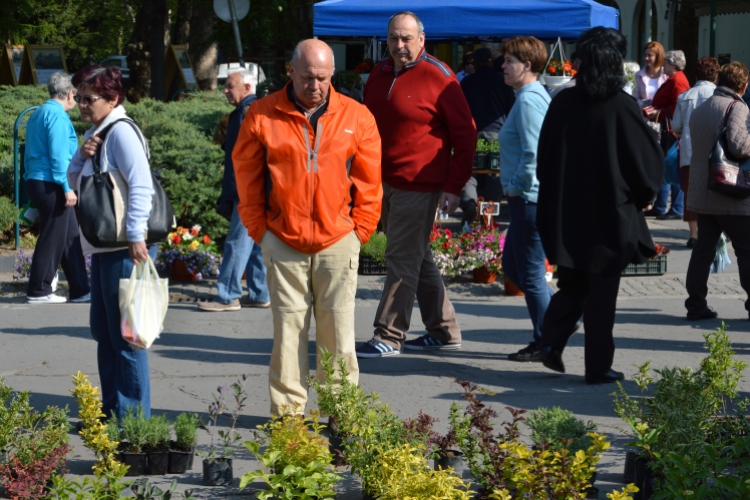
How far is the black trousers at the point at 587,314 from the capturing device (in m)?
6.25

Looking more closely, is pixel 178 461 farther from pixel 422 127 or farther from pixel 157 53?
pixel 157 53

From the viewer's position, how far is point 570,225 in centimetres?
621

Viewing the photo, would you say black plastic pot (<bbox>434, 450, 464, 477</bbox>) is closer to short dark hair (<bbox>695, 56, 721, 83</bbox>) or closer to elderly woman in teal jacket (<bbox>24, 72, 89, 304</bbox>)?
elderly woman in teal jacket (<bbox>24, 72, 89, 304</bbox>)

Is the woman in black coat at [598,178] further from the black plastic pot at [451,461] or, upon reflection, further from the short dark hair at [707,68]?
the short dark hair at [707,68]

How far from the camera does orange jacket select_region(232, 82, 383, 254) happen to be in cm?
516

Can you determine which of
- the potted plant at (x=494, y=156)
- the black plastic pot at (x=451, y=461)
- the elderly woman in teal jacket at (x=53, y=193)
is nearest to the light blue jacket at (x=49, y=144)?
the elderly woman in teal jacket at (x=53, y=193)

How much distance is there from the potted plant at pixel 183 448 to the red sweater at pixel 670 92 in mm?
9538

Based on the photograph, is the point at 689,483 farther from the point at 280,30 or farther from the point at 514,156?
the point at 280,30

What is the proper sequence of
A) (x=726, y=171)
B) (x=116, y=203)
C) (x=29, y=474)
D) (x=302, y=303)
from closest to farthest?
(x=29, y=474)
(x=116, y=203)
(x=302, y=303)
(x=726, y=171)

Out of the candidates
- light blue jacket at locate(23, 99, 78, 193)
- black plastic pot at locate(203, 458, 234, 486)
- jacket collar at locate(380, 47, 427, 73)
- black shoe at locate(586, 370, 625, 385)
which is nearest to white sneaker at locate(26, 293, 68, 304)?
light blue jacket at locate(23, 99, 78, 193)

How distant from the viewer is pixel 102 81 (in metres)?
5.27

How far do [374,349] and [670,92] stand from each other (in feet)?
24.0

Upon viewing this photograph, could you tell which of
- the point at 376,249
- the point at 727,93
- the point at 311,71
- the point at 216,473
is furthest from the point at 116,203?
the point at 376,249

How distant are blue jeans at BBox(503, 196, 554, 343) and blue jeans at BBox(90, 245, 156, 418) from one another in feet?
7.97
